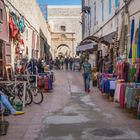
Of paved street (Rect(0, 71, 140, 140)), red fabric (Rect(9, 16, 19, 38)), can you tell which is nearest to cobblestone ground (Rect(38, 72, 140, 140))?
paved street (Rect(0, 71, 140, 140))

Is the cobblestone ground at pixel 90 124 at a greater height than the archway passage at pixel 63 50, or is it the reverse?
the archway passage at pixel 63 50

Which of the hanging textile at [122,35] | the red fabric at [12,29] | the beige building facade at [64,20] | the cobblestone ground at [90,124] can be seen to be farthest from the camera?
the beige building facade at [64,20]

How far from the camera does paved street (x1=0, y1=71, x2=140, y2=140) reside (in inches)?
321

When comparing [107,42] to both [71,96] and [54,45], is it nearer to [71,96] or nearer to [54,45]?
[71,96]

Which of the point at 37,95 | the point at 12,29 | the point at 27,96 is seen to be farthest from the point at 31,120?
the point at 12,29

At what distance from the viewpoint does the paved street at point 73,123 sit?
→ 321 inches

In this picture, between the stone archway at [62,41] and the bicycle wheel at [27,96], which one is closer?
the bicycle wheel at [27,96]

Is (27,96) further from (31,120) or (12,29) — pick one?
(12,29)

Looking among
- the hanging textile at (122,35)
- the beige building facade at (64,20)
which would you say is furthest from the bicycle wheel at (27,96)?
the beige building facade at (64,20)

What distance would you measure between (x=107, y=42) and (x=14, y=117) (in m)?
12.5

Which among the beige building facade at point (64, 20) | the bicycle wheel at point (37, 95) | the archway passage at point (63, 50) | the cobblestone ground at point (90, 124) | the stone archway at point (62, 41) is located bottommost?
the cobblestone ground at point (90, 124)

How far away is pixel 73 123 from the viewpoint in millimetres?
9500

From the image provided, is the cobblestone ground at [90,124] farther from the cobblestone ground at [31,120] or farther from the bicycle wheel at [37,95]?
the bicycle wheel at [37,95]

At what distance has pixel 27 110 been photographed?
11.9 m
